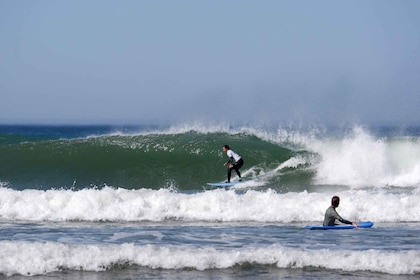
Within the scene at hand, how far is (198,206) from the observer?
17.2 meters

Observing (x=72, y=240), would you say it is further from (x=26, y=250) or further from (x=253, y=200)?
(x=253, y=200)

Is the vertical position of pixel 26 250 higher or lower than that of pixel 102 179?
lower

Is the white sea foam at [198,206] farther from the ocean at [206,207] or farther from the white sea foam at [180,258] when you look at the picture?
the white sea foam at [180,258]

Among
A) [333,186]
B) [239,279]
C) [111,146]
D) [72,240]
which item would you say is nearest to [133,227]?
[72,240]

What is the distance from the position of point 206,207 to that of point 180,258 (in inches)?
234

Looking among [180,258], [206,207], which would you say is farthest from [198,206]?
[180,258]

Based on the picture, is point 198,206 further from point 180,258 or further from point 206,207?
point 180,258

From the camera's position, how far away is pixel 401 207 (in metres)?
17.0

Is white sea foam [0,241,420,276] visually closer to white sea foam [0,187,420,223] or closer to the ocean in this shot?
the ocean

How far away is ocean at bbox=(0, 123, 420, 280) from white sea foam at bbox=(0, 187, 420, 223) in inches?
1.5

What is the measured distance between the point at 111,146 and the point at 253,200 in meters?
12.4

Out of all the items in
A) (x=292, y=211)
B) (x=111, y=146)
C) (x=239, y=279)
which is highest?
(x=111, y=146)

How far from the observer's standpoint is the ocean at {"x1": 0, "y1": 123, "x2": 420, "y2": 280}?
11.2 meters

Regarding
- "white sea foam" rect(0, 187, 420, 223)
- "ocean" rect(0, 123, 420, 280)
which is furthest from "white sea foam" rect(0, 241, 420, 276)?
"white sea foam" rect(0, 187, 420, 223)
